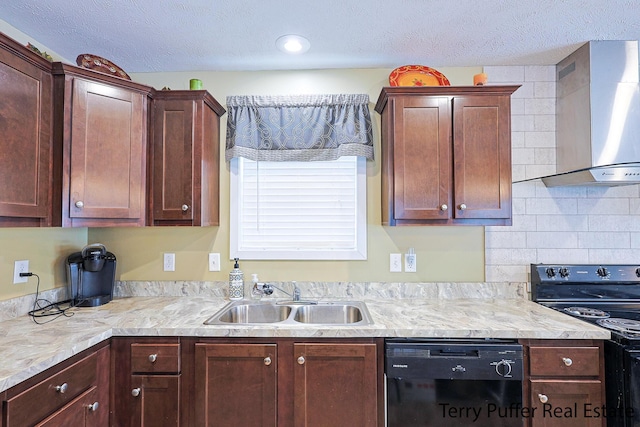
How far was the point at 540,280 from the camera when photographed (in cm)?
215

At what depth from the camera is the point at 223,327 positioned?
1610 millimetres

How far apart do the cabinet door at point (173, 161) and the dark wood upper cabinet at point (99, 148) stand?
0.07 meters

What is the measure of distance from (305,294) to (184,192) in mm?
1010

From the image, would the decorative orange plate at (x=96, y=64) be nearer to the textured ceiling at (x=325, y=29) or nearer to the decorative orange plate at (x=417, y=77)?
the textured ceiling at (x=325, y=29)

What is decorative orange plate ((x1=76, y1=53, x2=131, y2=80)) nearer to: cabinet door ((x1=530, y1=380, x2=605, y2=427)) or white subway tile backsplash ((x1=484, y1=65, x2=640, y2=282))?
white subway tile backsplash ((x1=484, y1=65, x2=640, y2=282))

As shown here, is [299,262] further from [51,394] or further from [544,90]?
[544,90]

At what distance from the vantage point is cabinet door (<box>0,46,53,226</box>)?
4.67ft

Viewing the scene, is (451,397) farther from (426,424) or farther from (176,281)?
(176,281)

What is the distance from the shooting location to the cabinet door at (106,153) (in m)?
1.71

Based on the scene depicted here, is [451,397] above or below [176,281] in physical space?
below

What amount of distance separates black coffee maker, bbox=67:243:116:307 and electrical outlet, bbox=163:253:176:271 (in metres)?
0.31

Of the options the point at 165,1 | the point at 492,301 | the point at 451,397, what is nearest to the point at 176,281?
the point at 165,1

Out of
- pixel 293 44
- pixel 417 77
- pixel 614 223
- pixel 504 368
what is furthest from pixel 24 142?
pixel 614 223

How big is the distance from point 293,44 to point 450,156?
114 centimetres
